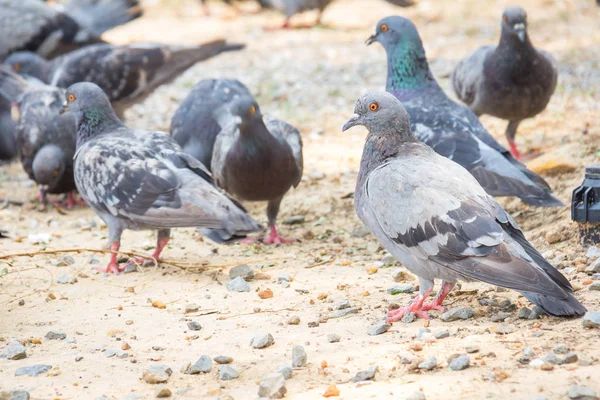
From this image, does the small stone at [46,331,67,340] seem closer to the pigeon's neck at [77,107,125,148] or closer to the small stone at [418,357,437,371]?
the small stone at [418,357,437,371]

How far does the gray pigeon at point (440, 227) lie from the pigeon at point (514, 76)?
2937 mm

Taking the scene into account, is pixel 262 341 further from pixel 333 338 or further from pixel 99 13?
pixel 99 13

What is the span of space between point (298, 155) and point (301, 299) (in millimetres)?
1952

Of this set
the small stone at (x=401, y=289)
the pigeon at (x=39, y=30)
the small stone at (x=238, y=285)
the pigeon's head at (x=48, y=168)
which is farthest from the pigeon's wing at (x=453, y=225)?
the pigeon at (x=39, y=30)

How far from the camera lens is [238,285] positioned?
505cm

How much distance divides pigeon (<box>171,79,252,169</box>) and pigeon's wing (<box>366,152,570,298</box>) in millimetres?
3137

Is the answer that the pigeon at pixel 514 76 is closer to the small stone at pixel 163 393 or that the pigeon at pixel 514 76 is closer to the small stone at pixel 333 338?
the small stone at pixel 333 338

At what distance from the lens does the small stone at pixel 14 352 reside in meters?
4.06

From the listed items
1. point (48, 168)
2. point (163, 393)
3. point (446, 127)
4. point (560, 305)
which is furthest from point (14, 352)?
point (48, 168)

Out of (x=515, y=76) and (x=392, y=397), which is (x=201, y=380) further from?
(x=515, y=76)

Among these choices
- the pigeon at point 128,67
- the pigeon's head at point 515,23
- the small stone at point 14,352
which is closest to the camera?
the small stone at point 14,352

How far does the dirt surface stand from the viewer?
11.4 feet

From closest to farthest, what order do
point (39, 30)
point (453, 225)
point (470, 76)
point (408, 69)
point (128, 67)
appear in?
point (453, 225)
point (408, 69)
point (470, 76)
point (128, 67)
point (39, 30)

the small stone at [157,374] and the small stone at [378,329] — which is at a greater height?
the small stone at [378,329]
